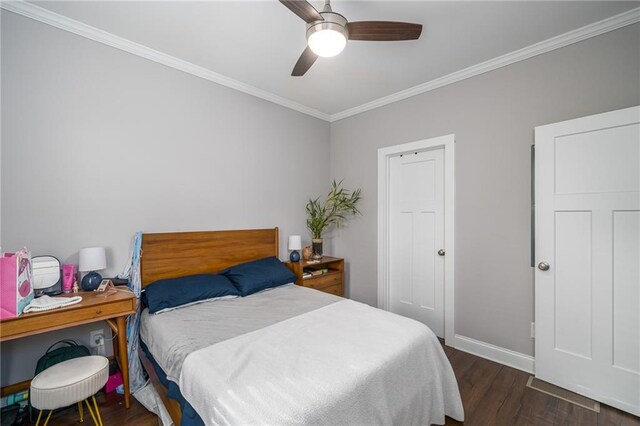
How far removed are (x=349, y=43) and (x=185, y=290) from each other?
246 centimetres

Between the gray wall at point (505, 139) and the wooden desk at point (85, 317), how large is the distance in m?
2.91

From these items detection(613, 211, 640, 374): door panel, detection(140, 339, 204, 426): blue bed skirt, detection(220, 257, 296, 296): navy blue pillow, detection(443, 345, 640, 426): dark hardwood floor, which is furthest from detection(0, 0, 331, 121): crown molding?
detection(443, 345, 640, 426): dark hardwood floor

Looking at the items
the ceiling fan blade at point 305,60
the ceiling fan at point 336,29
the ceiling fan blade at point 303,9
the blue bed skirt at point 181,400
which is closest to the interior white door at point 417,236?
the ceiling fan at point 336,29

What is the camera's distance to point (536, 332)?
2322mm

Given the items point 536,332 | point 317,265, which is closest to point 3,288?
point 317,265

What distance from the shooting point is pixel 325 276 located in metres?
3.43

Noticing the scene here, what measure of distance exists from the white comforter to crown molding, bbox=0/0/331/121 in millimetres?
2492

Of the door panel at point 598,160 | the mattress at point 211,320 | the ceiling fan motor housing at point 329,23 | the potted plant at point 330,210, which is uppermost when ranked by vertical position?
the ceiling fan motor housing at point 329,23

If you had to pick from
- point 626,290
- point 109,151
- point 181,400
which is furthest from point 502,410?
point 109,151

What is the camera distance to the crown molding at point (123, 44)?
1952 millimetres

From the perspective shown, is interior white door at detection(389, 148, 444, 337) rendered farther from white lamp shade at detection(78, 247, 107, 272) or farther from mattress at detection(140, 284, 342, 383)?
white lamp shade at detection(78, 247, 107, 272)

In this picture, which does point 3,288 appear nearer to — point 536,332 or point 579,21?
point 536,332

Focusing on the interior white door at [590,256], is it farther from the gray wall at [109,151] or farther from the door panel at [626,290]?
the gray wall at [109,151]

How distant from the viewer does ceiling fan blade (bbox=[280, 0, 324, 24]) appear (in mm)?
1430
